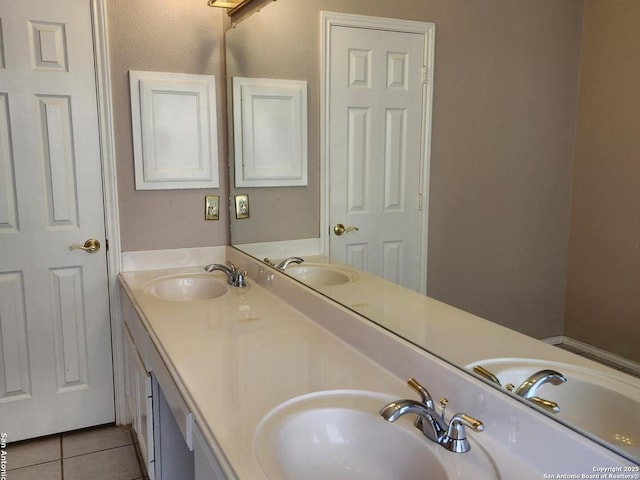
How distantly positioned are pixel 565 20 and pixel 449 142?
1.34 feet

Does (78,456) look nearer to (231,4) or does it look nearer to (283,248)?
(283,248)

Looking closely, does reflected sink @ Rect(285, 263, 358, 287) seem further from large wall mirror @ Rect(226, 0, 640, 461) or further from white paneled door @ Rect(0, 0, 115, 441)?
white paneled door @ Rect(0, 0, 115, 441)

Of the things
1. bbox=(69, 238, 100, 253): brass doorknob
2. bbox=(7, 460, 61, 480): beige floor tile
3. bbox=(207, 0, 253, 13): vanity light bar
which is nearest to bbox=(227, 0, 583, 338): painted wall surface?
bbox=(207, 0, 253, 13): vanity light bar

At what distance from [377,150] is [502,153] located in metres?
0.53

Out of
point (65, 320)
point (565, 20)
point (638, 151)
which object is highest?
point (565, 20)

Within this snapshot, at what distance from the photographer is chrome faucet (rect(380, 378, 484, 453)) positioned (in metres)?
1.02

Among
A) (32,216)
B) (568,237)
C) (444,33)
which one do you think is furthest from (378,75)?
(32,216)

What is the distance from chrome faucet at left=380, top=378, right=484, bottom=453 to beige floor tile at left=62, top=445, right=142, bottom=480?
1.74 metres

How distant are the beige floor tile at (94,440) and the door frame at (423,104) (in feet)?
4.99

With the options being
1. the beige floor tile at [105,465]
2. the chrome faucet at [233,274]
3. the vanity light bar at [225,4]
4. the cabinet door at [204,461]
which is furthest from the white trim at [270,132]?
the beige floor tile at [105,465]

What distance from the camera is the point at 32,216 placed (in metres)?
2.48

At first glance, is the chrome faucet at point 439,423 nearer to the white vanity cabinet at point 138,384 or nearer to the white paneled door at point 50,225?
the white vanity cabinet at point 138,384

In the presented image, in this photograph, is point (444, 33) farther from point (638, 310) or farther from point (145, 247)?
point (145, 247)

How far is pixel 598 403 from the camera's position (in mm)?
929
